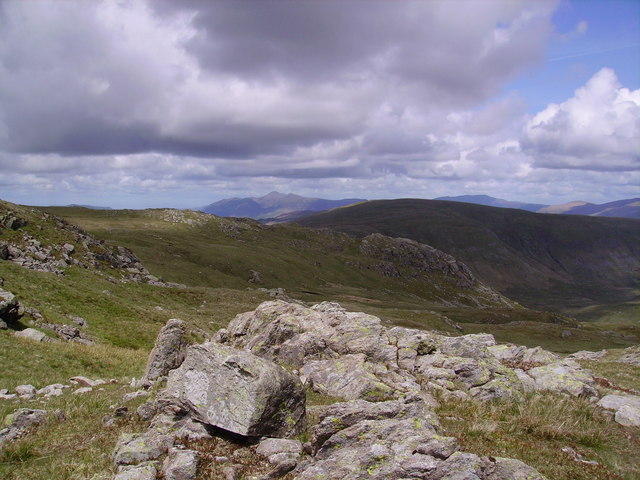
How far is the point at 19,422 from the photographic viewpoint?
14281mm

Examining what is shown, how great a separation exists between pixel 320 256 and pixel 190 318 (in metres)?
145

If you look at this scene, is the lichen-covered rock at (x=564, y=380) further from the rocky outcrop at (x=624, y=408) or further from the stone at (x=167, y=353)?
the stone at (x=167, y=353)

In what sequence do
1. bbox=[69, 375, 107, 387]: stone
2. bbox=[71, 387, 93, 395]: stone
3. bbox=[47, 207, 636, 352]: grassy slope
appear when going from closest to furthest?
bbox=[71, 387, 93, 395]: stone < bbox=[69, 375, 107, 387]: stone < bbox=[47, 207, 636, 352]: grassy slope

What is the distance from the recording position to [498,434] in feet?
45.6

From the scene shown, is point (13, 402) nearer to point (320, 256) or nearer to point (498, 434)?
point (498, 434)

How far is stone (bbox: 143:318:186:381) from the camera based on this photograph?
21.8 metres

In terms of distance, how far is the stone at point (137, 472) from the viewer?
9859 mm

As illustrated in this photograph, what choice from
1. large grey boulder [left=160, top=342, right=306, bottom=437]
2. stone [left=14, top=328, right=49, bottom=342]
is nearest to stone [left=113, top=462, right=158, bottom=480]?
large grey boulder [left=160, top=342, right=306, bottom=437]

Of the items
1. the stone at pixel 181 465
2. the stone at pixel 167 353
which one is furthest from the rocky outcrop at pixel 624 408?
the stone at pixel 167 353

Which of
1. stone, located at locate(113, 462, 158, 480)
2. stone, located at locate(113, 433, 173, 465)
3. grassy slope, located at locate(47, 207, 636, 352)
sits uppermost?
stone, located at locate(113, 462, 158, 480)

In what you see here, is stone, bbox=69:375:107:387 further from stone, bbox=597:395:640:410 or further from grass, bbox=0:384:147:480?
stone, bbox=597:395:640:410

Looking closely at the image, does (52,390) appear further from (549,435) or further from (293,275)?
(293,275)

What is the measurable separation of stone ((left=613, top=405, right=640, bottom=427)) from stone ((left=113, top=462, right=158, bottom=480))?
18.9 metres

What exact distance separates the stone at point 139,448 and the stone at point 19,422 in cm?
496
